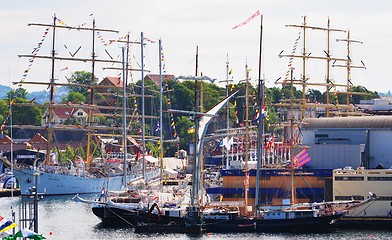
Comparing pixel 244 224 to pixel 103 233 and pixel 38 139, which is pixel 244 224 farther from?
pixel 38 139

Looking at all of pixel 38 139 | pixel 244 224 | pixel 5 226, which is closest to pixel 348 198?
pixel 244 224

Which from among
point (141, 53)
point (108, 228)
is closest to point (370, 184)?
point (108, 228)

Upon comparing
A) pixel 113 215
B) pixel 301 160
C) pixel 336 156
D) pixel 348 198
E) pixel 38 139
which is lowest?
pixel 113 215

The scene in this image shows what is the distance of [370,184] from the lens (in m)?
107

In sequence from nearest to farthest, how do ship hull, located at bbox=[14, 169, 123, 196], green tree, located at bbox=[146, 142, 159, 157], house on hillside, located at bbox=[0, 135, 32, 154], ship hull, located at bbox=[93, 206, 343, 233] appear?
ship hull, located at bbox=[93, 206, 343, 233] < ship hull, located at bbox=[14, 169, 123, 196] < house on hillside, located at bbox=[0, 135, 32, 154] < green tree, located at bbox=[146, 142, 159, 157]

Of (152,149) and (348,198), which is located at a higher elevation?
(152,149)

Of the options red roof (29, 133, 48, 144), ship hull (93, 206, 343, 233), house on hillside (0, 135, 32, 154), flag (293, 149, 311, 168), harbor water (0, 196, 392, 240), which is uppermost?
red roof (29, 133, 48, 144)

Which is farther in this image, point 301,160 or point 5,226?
point 301,160

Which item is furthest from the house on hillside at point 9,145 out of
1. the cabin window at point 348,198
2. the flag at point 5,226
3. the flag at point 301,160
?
the flag at point 5,226

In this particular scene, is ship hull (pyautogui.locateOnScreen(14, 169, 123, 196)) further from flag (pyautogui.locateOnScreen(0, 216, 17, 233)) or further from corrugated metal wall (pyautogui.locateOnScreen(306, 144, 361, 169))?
flag (pyautogui.locateOnScreen(0, 216, 17, 233))

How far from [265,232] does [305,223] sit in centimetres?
338

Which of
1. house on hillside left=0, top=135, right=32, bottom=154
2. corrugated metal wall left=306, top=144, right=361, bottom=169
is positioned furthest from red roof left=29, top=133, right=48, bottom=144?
corrugated metal wall left=306, top=144, right=361, bottom=169

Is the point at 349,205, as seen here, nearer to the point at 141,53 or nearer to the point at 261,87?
the point at 261,87

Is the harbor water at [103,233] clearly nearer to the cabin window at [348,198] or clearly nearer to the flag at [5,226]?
the cabin window at [348,198]
